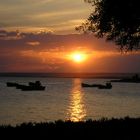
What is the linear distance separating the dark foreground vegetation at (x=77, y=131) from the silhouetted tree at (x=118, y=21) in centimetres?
713

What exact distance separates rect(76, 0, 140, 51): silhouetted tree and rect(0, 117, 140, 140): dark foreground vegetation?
23.4 ft

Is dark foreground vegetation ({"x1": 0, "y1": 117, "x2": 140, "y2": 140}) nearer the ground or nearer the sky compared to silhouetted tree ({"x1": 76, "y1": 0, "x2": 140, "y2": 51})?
nearer the ground

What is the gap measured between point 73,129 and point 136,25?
966 cm

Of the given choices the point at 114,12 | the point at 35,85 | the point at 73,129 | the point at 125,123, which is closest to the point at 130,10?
the point at 114,12

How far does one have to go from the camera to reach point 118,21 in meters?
29.1

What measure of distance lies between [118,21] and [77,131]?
10.0 metres

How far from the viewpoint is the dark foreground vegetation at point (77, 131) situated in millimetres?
20625

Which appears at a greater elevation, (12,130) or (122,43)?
(122,43)

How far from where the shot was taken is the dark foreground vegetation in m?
20.6

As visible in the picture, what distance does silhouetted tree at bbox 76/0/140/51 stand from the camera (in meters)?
27.6

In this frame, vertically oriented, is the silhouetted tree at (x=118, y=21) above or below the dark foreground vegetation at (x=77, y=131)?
above

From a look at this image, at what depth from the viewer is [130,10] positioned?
90.4 feet

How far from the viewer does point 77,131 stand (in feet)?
71.8

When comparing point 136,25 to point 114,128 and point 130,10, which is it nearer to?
point 130,10
